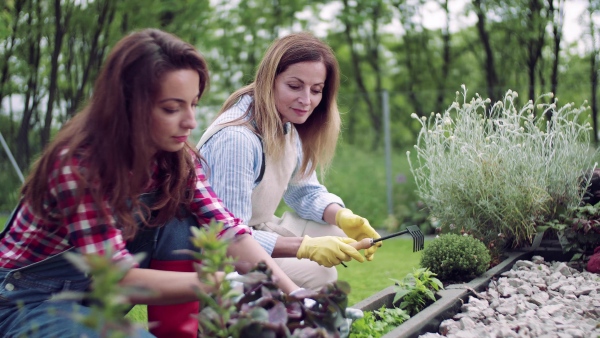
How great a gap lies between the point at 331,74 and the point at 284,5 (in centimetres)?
739

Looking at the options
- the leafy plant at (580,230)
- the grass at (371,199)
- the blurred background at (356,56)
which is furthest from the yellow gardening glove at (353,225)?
the blurred background at (356,56)

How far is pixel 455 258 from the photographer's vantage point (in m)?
3.02

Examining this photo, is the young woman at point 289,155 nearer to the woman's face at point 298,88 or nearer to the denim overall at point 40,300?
the woman's face at point 298,88

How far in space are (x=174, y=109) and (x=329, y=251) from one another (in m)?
0.92

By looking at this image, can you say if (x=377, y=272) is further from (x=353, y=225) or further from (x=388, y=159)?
(x=388, y=159)

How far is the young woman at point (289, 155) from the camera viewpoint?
2625 millimetres

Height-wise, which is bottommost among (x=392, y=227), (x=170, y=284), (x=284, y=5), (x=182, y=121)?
(x=392, y=227)

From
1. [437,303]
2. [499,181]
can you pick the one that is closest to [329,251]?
[437,303]

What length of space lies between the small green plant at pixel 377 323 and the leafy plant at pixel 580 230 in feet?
4.70

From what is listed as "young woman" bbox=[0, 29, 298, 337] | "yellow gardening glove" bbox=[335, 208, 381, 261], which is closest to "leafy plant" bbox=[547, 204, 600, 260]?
"yellow gardening glove" bbox=[335, 208, 381, 261]

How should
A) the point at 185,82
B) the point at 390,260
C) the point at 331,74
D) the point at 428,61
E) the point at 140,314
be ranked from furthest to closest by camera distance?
the point at 428,61, the point at 390,260, the point at 140,314, the point at 331,74, the point at 185,82

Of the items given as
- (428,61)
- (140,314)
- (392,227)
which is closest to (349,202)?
(392,227)

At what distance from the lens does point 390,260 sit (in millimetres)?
4863

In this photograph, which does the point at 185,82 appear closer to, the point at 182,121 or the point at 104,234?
the point at 182,121
